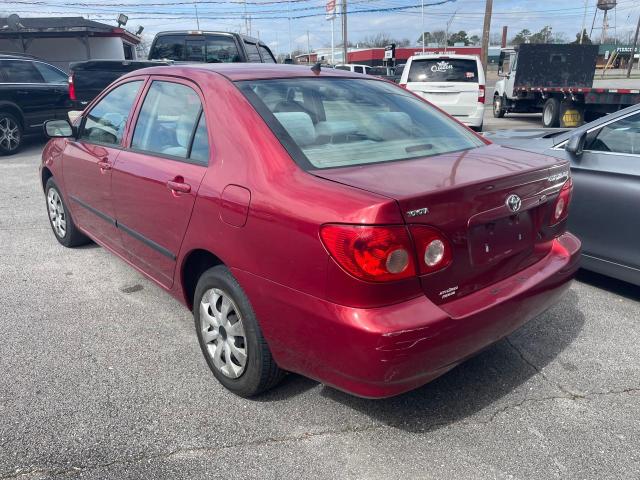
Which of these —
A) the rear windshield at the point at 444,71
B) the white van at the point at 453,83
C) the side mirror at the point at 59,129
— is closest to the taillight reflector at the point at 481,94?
the white van at the point at 453,83

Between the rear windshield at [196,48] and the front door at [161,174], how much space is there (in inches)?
303

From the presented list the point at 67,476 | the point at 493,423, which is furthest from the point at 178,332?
the point at 493,423

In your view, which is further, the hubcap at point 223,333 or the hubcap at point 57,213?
the hubcap at point 57,213

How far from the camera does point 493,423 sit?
261 cm

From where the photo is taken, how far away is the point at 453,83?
38.9ft

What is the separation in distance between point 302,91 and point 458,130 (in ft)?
3.28

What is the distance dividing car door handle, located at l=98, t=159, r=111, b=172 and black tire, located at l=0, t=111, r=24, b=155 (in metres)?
7.95

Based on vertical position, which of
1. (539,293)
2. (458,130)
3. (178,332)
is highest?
(458,130)

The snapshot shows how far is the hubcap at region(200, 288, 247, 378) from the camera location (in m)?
2.68

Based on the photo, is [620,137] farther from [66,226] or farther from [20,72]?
[20,72]

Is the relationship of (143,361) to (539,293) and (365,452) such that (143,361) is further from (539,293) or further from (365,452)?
(539,293)

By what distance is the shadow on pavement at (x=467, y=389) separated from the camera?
2.66 meters

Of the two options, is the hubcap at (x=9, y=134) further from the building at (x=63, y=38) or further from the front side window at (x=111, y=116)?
the building at (x=63, y=38)

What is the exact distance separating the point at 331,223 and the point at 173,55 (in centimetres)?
1039
